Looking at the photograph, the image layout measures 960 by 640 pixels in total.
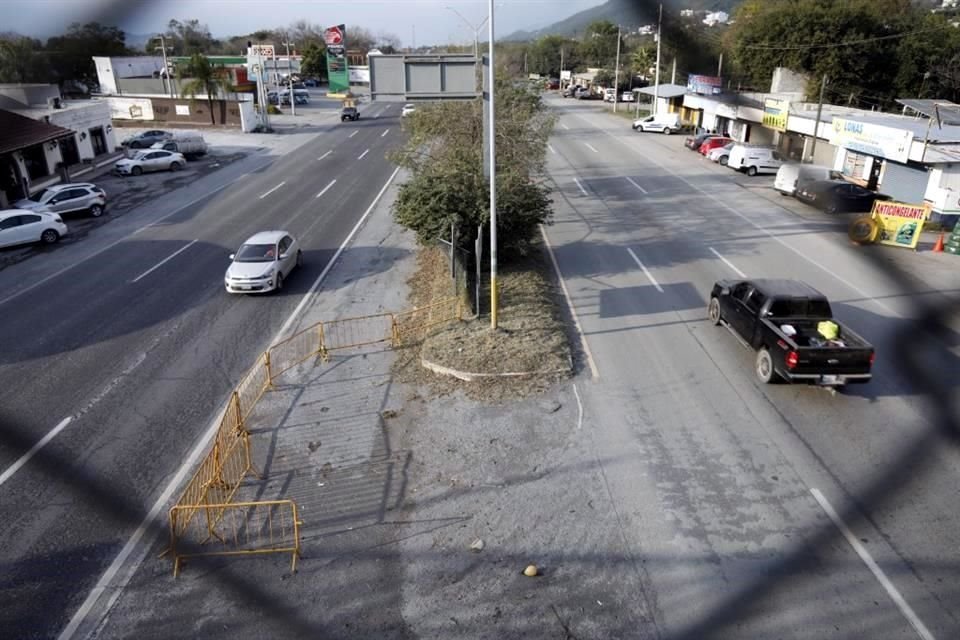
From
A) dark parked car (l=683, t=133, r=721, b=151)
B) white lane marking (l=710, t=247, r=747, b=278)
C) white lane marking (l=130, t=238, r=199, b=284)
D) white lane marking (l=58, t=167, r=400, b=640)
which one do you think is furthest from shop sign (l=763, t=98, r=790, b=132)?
dark parked car (l=683, t=133, r=721, b=151)

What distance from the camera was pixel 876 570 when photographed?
839 centimetres

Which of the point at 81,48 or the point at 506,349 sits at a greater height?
the point at 81,48

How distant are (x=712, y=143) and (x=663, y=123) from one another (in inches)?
485

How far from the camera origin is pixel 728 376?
13594mm

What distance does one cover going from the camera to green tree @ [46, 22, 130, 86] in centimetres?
152

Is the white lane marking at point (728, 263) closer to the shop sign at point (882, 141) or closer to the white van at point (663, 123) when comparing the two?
the shop sign at point (882, 141)

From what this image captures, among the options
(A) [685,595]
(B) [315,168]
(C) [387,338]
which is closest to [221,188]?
(B) [315,168]

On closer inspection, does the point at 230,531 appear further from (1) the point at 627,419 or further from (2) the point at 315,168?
(2) the point at 315,168

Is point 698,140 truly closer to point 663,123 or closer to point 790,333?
point 663,123

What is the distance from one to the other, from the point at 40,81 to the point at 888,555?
9928 mm

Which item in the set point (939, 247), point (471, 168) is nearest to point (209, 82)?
point (471, 168)

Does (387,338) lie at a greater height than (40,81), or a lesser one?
lesser

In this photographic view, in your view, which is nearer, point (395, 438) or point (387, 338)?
point (395, 438)

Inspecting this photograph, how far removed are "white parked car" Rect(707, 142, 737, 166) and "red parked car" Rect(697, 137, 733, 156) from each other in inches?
12.4
